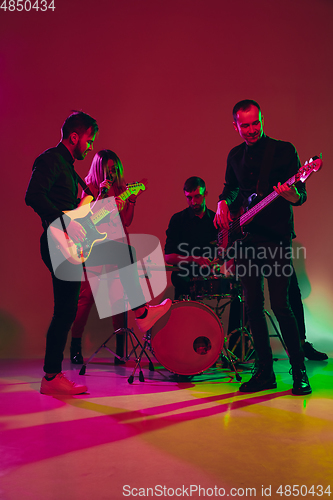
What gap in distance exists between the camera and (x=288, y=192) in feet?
7.71

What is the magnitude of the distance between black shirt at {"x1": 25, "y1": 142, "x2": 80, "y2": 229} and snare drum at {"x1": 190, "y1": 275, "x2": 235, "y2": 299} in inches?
43.6

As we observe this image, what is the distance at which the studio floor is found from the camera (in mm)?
1329

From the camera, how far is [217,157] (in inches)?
180

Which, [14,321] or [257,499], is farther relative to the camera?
[14,321]

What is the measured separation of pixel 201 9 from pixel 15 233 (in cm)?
328

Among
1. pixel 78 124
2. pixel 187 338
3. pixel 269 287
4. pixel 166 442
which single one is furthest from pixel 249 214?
pixel 166 442

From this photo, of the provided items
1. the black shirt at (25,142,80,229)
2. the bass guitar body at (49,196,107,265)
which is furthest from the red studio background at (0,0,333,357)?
the black shirt at (25,142,80,229)

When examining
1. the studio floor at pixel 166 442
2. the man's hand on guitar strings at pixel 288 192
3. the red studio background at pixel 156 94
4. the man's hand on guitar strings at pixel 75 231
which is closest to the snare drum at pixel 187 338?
the studio floor at pixel 166 442

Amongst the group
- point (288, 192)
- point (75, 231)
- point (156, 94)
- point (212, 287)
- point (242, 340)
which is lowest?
point (242, 340)

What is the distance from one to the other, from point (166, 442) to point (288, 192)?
58.0 inches

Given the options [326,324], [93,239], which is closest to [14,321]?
[93,239]

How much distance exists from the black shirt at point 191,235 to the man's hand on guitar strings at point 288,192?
4.60ft

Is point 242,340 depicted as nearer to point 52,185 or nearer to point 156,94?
point 52,185

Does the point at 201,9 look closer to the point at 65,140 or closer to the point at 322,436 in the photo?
the point at 65,140
